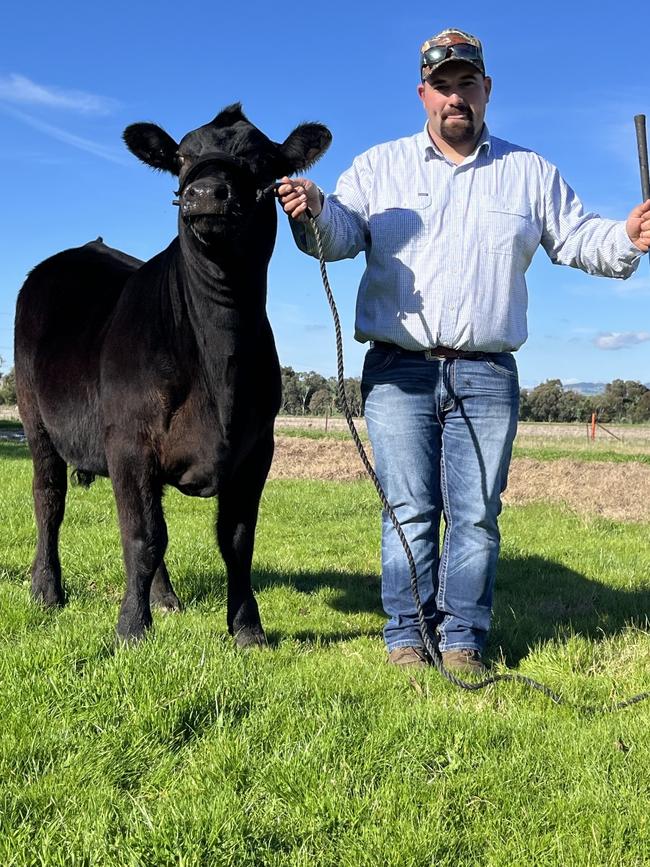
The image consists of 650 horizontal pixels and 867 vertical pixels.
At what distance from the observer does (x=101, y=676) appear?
3.20 meters

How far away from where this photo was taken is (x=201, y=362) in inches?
158

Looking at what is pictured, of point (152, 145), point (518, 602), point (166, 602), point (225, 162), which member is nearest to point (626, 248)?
point (225, 162)

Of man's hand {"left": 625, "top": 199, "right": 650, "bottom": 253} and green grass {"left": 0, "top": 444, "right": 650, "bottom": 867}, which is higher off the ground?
man's hand {"left": 625, "top": 199, "right": 650, "bottom": 253}

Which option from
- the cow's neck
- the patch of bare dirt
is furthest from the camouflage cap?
the patch of bare dirt

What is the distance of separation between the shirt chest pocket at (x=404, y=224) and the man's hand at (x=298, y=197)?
53 centimetres

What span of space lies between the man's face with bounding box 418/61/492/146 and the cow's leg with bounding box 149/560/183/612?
3.17 metres

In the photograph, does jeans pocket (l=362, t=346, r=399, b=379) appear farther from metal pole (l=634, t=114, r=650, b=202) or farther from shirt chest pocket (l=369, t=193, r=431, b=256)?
metal pole (l=634, t=114, r=650, b=202)

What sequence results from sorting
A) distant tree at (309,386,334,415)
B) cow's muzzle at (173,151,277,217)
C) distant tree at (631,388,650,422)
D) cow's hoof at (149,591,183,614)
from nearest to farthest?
1. cow's muzzle at (173,151,277,217)
2. cow's hoof at (149,591,183,614)
3. distant tree at (631,388,650,422)
4. distant tree at (309,386,334,415)

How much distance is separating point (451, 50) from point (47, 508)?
3.75 meters

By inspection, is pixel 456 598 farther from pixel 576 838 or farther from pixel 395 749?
pixel 576 838

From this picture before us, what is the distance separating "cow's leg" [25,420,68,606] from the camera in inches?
207

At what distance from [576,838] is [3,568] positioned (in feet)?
15.3

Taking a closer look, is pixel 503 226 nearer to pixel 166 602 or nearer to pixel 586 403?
pixel 166 602

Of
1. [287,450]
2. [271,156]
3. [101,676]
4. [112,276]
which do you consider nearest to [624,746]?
[101,676]
